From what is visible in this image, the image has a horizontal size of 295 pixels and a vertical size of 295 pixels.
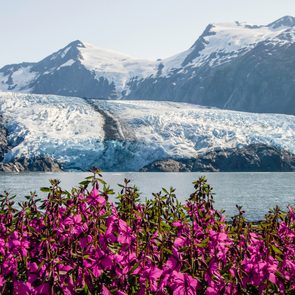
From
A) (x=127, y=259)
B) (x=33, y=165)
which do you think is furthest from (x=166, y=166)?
(x=127, y=259)

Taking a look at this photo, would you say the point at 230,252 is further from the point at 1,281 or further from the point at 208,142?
the point at 208,142

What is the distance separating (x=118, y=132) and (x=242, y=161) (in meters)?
35.3

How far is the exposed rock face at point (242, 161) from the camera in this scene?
468 ft

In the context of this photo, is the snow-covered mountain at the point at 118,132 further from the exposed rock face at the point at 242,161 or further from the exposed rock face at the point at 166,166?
the exposed rock face at the point at 242,161

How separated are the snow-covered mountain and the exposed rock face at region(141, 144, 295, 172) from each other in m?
1.87

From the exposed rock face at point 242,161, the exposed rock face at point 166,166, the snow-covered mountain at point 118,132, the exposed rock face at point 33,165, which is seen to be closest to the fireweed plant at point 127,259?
the snow-covered mountain at point 118,132

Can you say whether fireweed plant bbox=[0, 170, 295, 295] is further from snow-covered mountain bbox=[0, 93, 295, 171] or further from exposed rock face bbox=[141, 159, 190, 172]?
exposed rock face bbox=[141, 159, 190, 172]

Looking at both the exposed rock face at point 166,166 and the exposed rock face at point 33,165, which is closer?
the exposed rock face at point 33,165

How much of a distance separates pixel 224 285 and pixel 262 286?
0.57 meters

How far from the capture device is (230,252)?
18.9 feet

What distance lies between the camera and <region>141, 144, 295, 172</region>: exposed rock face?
14275cm

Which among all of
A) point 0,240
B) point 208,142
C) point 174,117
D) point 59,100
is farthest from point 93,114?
point 0,240

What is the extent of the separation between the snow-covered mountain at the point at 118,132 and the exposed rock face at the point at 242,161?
1873 mm

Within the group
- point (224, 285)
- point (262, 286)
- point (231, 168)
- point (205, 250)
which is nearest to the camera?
point (224, 285)
